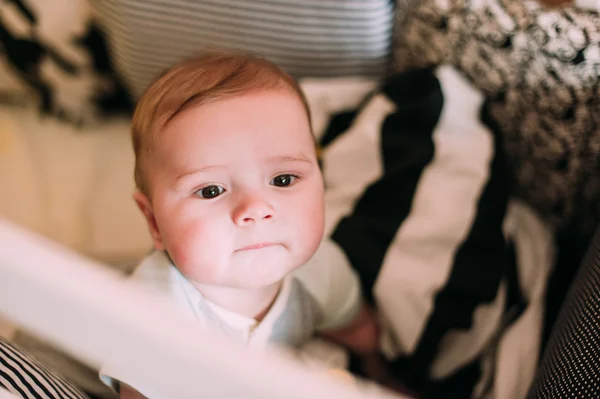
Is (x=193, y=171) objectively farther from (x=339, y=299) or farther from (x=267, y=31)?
(x=267, y=31)

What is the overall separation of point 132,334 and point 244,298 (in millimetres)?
337

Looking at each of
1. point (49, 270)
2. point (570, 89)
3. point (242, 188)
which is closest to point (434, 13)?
point (570, 89)

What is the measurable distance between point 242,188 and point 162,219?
0.08 m

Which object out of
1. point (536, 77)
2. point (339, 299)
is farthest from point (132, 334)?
point (536, 77)

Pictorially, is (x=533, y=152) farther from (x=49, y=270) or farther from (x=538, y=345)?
(x=49, y=270)

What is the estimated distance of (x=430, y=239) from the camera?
2.35 ft

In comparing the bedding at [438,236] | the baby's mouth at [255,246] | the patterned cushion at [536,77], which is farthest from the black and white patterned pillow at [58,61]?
the baby's mouth at [255,246]

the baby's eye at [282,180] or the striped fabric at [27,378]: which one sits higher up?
the baby's eye at [282,180]

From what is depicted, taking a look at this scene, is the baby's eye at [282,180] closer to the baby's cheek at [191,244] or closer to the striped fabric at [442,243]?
the baby's cheek at [191,244]

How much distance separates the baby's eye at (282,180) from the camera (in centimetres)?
53

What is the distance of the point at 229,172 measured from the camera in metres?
0.50

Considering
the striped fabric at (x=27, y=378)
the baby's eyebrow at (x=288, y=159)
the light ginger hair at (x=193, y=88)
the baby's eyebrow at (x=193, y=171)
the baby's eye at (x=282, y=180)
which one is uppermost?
the light ginger hair at (x=193, y=88)

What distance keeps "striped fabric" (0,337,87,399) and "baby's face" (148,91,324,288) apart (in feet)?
0.49

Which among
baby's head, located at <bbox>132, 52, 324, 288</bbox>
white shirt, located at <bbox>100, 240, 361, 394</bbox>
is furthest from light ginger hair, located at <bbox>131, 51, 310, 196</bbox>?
white shirt, located at <bbox>100, 240, 361, 394</bbox>
